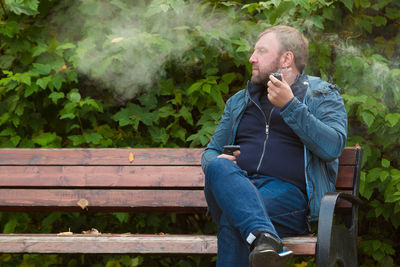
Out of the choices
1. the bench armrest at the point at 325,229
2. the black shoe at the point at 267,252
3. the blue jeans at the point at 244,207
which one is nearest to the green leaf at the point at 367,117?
the blue jeans at the point at 244,207

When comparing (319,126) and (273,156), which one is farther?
(273,156)

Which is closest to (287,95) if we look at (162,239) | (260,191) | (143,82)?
(260,191)

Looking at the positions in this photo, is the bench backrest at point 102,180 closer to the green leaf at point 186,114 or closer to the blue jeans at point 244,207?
the green leaf at point 186,114

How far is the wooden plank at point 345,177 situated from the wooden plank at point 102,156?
34.8 inches

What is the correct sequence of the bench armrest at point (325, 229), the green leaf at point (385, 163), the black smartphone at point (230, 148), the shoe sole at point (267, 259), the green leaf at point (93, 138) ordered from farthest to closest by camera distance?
the green leaf at point (93, 138) < the green leaf at point (385, 163) < the black smartphone at point (230, 148) < the bench armrest at point (325, 229) < the shoe sole at point (267, 259)

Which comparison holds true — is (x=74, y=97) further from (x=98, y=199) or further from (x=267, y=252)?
(x=267, y=252)

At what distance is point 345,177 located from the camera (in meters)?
3.46

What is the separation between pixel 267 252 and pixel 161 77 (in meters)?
2.34

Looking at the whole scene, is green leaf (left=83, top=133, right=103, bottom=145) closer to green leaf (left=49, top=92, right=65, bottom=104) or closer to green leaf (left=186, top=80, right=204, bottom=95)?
green leaf (left=49, top=92, right=65, bottom=104)

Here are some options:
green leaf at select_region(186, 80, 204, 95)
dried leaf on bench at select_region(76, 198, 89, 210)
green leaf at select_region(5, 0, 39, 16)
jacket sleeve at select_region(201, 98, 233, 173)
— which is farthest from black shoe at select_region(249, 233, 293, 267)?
green leaf at select_region(5, 0, 39, 16)

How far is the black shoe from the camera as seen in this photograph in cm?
245

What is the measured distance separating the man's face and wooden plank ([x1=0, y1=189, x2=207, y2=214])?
2.97ft

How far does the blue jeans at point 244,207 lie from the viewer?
2645mm

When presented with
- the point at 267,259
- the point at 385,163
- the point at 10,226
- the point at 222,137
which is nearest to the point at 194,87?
the point at 222,137
